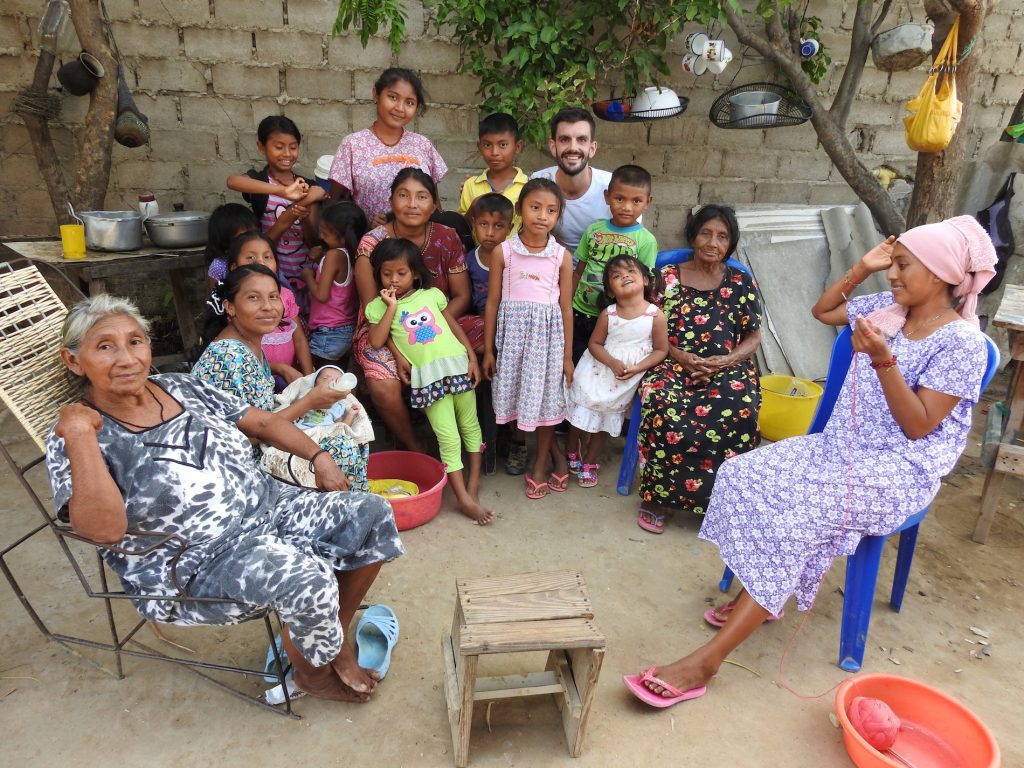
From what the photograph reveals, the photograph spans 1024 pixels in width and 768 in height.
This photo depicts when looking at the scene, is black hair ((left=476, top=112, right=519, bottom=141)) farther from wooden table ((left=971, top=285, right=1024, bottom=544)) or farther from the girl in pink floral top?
wooden table ((left=971, top=285, right=1024, bottom=544))

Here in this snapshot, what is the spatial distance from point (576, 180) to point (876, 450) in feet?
7.11

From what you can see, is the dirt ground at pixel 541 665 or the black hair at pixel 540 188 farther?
the black hair at pixel 540 188

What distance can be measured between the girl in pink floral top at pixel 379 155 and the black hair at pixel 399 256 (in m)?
0.38

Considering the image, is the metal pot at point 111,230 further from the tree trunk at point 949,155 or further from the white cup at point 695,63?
the tree trunk at point 949,155

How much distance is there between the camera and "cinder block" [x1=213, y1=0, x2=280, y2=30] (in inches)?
177

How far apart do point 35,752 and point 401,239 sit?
2.44 meters

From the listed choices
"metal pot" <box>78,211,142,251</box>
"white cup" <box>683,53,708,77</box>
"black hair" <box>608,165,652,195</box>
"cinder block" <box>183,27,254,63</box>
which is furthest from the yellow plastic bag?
"metal pot" <box>78,211,142,251</box>

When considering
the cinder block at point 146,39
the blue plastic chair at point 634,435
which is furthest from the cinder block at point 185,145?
the blue plastic chair at point 634,435

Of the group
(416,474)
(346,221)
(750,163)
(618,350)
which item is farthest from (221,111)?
(750,163)

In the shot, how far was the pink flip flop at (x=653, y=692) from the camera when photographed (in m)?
2.39

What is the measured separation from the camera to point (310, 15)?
4.60m

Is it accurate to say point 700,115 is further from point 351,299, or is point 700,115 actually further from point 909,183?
point 351,299

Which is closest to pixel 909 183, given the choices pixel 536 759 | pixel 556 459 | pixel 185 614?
pixel 556 459

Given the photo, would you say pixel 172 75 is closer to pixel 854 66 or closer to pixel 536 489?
pixel 536 489
